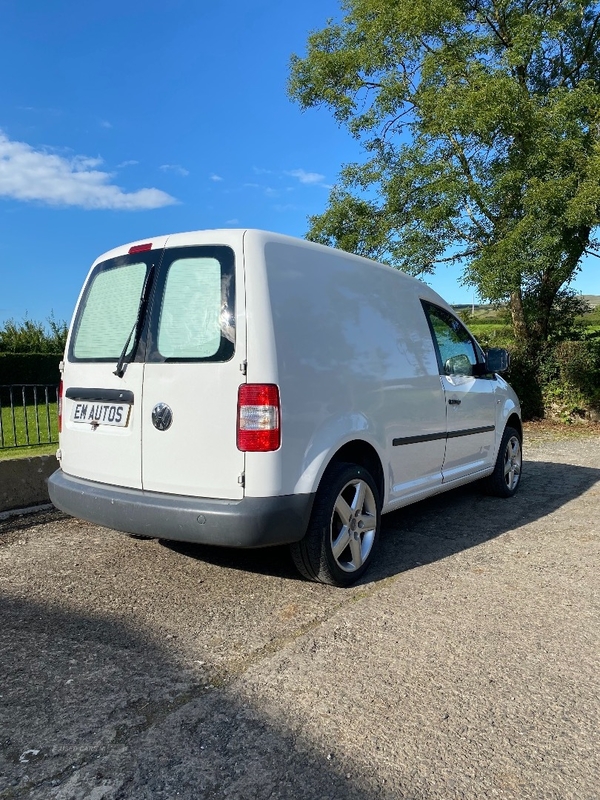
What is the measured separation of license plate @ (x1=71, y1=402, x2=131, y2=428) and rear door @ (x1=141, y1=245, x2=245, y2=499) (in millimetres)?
167

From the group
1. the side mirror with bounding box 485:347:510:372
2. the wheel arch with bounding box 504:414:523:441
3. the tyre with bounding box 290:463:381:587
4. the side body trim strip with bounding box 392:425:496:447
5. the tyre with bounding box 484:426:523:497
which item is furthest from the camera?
the wheel arch with bounding box 504:414:523:441

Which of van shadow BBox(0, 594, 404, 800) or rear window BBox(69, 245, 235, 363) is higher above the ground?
rear window BBox(69, 245, 235, 363)

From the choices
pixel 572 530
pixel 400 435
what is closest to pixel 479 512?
pixel 572 530

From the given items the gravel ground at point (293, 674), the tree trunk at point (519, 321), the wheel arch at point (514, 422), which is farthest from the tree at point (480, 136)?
the gravel ground at point (293, 674)

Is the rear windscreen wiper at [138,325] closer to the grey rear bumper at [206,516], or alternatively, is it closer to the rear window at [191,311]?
the rear window at [191,311]

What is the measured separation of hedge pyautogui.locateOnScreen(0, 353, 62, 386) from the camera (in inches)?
704

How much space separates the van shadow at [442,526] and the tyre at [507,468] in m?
0.11

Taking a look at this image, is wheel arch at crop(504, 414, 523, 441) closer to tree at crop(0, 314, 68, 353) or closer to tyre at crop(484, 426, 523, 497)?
tyre at crop(484, 426, 523, 497)

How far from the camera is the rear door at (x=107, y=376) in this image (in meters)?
3.48

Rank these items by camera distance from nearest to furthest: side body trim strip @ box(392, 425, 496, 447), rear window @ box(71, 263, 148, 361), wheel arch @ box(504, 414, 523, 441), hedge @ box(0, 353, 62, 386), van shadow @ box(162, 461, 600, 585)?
rear window @ box(71, 263, 148, 361), van shadow @ box(162, 461, 600, 585), side body trim strip @ box(392, 425, 496, 447), wheel arch @ box(504, 414, 523, 441), hedge @ box(0, 353, 62, 386)

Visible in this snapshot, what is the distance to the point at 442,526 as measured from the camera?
5.13 m

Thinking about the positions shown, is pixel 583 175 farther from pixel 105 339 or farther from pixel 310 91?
pixel 105 339

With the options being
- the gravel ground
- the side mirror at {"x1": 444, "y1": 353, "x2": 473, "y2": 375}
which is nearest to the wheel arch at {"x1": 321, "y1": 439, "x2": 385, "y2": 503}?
the gravel ground

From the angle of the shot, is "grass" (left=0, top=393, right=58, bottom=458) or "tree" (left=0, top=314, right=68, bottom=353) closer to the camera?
"grass" (left=0, top=393, right=58, bottom=458)
